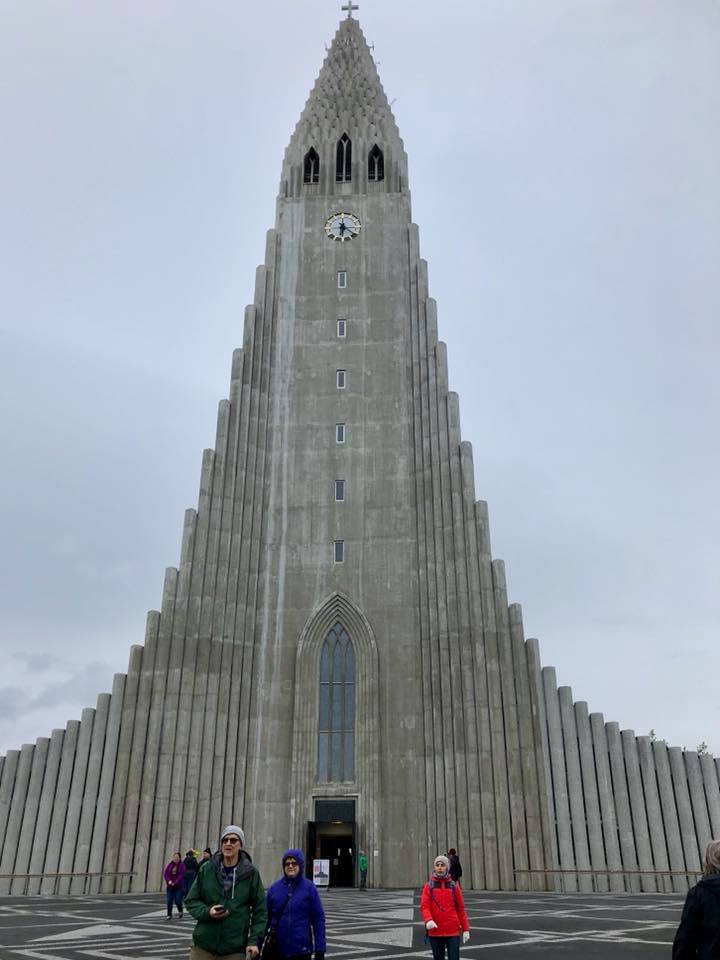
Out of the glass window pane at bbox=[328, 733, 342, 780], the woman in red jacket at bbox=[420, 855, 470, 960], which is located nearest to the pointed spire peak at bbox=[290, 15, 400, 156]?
the glass window pane at bbox=[328, 733, 342, 780]

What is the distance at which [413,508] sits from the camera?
3900 centimetres

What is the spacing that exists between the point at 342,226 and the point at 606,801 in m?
33.2

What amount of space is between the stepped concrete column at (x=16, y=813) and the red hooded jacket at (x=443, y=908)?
2934 cm

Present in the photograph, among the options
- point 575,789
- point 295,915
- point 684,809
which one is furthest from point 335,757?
point 295,915

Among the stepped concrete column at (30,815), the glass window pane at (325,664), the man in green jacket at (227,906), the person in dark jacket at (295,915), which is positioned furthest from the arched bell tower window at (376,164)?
the man in green jacket at (227,906)

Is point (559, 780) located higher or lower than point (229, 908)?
higher

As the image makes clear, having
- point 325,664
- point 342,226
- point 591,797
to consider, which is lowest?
point 591,797

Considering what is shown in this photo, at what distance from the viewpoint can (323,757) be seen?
1372 inches

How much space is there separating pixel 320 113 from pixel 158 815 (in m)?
42.3

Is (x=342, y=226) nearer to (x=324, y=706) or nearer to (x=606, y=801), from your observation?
(x=324, y=706)

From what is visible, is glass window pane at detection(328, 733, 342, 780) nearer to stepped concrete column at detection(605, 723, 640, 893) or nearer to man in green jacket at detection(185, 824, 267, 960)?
stepped concrete column at detection(605, 723, 640, 893)

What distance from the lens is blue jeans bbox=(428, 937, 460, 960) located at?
28.7 feet

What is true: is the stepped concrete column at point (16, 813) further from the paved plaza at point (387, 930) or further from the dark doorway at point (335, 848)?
the dark doorway at point (335, 848)

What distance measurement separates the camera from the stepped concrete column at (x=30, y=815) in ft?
106
